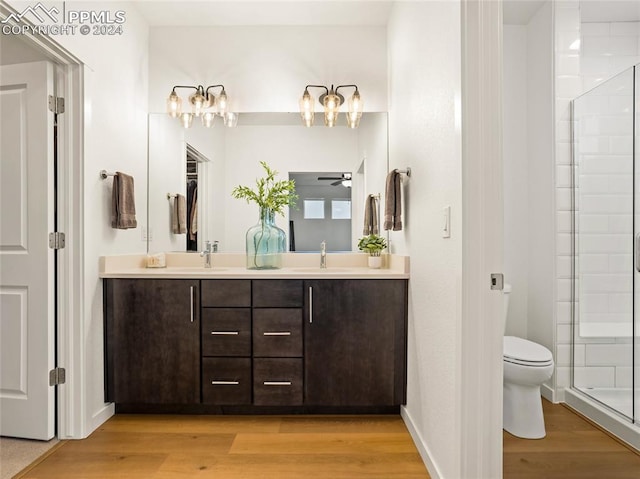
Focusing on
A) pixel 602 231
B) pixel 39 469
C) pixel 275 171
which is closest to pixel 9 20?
pixel 275 171

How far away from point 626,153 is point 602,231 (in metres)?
0.48

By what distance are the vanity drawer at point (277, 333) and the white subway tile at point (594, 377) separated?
1793 millimetres

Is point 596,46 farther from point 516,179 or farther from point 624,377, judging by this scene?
point 624,377

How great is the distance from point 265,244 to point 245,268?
0.25 m

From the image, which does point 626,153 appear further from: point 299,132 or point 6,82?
Answer: point 6,82

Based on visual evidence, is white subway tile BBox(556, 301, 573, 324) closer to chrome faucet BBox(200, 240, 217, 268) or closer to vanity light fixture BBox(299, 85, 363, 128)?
vanity light fixture BBox(299, 85, 363, 128)

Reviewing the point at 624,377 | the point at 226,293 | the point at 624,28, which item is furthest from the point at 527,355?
the point at 624,28

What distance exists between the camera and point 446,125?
154 cm

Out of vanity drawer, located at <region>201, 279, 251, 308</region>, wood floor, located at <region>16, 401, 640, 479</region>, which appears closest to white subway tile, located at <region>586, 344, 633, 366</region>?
wood floor, located at <region>16, 401, 640, 479</region>

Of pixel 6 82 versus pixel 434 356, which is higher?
pixel 6 82

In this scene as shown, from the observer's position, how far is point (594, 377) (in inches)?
94.2

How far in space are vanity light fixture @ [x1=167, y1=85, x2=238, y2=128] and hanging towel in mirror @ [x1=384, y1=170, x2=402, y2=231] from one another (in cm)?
134

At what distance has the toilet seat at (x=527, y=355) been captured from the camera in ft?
6.49

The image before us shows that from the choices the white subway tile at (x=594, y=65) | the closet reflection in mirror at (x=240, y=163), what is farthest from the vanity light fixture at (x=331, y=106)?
the white subway tile at (x=594, y=65)
